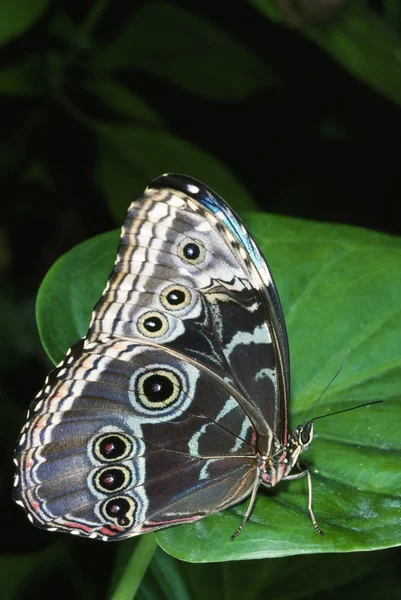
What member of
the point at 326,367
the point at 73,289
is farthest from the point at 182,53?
the point at 326,367

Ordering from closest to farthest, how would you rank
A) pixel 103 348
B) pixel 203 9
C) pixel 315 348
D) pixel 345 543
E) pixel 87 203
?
pixel 345 543, pixel 103 348, pixel 315 348, pixel 87 203, pixel 203 9

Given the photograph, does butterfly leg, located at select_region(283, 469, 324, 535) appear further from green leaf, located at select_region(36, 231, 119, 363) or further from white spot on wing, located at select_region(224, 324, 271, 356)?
green leaf, located at select_region(36, 231, 119, 363)

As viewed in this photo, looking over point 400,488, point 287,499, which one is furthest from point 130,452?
point 400,488

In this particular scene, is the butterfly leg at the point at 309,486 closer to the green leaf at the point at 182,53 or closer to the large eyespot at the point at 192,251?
the large eyespot at the point at 192,251

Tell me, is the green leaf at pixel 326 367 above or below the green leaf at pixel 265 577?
above

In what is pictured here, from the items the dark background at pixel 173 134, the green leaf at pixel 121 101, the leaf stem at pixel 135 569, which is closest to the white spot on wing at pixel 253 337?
the leaf stem at pixel 135 569

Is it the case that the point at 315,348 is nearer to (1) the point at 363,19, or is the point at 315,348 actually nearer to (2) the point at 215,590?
(2) the point at 215,590
